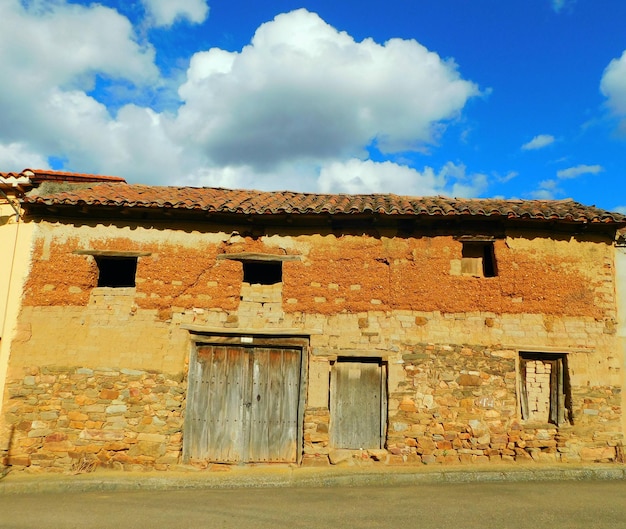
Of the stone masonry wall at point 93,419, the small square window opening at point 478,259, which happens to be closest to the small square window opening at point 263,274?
the stone masonry wall at point 93,419

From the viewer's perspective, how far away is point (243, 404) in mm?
8773

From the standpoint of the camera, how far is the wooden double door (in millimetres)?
8594

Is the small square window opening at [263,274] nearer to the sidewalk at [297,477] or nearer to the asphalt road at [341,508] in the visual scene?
the sidewalk at [297,477]

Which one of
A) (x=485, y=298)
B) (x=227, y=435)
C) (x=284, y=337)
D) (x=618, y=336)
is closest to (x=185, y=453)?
(x=227, y=435)

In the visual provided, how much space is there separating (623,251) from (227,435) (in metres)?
8.57

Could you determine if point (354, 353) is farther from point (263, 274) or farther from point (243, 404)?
point (263, 274)

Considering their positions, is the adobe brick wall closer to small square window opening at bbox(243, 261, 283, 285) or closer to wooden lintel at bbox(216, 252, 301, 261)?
wooden lintel at bbox(216, 252, 301, 261)

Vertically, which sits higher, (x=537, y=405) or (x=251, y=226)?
(x=251, y=226)

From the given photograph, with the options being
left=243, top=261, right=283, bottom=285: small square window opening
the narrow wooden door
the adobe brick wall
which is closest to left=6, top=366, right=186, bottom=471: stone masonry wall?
the adobe brick wall

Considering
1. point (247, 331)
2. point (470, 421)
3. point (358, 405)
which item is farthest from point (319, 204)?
point (470, 421)

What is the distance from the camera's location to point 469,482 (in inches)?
307

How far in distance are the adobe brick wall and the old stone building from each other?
29mm

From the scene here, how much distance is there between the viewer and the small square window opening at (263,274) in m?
9.45

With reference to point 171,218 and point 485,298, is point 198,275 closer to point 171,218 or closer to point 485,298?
point 171,218
